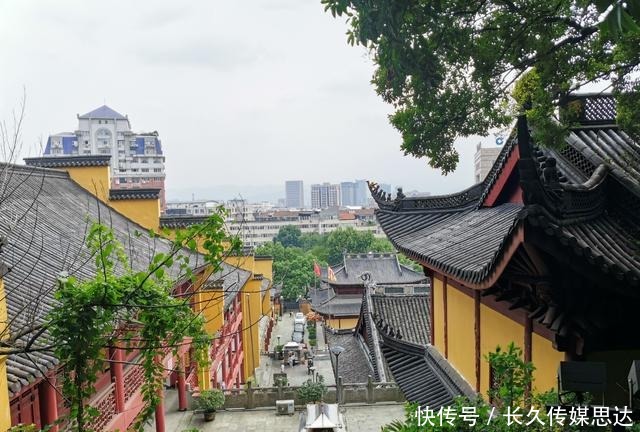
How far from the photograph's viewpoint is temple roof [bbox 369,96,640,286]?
3549mm

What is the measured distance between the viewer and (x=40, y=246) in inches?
343

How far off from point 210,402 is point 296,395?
266 cm

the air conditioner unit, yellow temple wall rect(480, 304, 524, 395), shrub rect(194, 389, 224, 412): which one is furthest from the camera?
the air conditioner unit

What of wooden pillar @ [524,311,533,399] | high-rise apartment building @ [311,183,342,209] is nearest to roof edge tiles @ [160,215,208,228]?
wooden pillar @ [524,311,533,399]

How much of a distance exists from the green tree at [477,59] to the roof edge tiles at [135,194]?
1247cm

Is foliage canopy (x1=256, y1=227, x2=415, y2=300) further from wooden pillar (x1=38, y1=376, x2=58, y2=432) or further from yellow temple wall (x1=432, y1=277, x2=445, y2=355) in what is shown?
wooden pillar (x1=38, y1=376, x2=58, y2=432)

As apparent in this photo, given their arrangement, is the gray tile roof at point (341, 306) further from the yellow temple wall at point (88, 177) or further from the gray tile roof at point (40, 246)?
the gray tile roof at point (40, 246)

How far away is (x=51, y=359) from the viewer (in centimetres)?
534

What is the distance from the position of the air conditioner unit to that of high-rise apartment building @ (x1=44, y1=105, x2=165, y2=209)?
73.0 meters

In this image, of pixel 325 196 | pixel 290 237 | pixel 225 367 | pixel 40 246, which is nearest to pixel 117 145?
pixel 290 237

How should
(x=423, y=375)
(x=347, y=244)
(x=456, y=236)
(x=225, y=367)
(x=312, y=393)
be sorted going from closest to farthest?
(x=456, y=236) < (x=423, y=375) < (x=312, y=393) < (x=225, y=367) < (x=347, y=244)

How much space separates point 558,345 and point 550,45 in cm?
334

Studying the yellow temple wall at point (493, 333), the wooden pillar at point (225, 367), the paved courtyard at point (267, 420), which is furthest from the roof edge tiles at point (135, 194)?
the yellow temple wall at point (493, 333)

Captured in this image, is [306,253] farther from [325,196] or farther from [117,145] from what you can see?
[325,196]
